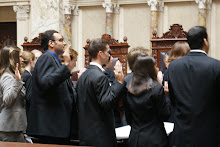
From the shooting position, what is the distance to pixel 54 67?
4.23 m

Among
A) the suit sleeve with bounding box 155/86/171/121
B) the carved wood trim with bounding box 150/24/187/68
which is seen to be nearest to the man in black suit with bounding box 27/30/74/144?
the suit sleeve with bounding box 155/86/171/121

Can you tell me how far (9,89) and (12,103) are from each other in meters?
0.17

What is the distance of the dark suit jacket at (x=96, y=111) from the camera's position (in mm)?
3672

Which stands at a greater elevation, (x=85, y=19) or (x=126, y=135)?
(x=85, y=19)

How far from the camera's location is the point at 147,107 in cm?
352

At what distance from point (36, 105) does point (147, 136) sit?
1.38 meters

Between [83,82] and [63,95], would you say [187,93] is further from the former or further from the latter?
[63,95]

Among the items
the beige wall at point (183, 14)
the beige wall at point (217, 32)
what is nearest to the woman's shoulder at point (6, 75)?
the beige wall at point (183, 14)

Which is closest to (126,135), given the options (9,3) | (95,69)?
(95,69)

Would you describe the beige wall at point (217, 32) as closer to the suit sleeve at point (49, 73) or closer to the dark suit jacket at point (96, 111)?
the suit sleeve at point (49, 73)

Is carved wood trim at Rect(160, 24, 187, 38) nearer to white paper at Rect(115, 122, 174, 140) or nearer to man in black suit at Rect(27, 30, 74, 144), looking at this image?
white paper at Rect(115, 122, 174, 140)

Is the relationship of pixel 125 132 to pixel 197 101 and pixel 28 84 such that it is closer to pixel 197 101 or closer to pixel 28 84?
A: pixel 197 101

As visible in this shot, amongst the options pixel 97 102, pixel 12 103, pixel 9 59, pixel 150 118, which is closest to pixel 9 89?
pixel 12 103

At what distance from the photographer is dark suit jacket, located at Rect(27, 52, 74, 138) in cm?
411
